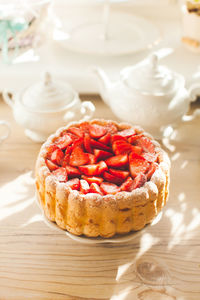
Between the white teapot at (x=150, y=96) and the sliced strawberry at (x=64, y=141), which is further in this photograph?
the white teapot at (x=150, y=96)

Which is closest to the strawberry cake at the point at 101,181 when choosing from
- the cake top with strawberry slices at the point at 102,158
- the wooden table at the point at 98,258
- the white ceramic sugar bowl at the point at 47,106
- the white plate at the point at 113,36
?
the cake top with strawberry slices at the point at 102,158

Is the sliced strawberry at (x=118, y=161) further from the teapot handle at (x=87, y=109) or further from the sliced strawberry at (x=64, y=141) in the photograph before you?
the teapot handle at (x=87, y=109)

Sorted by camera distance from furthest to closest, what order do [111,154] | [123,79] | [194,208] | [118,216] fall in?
[123,79] → [194,208] → [111,154] → [118,216]

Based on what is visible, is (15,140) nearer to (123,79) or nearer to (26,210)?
(26,210)

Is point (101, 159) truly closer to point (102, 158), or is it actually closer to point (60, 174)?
point (102, 158)

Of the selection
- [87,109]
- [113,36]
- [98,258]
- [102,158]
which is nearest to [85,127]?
[102,158]

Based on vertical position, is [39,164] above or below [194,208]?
above

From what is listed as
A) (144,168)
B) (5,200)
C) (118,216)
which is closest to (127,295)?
(118,216)

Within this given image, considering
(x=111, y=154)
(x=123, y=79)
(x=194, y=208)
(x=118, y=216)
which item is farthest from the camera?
(x=123, y=79)
